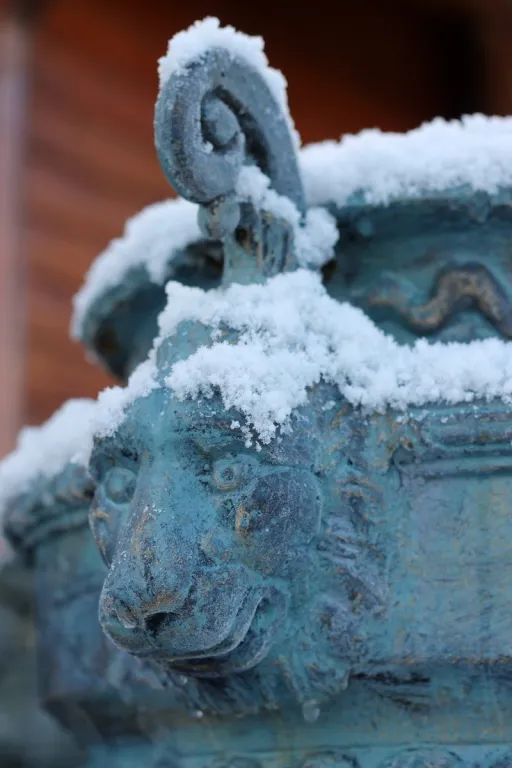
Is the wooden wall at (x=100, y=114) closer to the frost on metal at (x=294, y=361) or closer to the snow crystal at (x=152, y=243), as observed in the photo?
the snow crystal at (x=152, y=243)

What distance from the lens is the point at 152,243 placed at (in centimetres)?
104

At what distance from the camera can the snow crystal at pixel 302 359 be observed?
813 millimetres

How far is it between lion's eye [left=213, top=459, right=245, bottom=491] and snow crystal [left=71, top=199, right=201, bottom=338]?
284mm

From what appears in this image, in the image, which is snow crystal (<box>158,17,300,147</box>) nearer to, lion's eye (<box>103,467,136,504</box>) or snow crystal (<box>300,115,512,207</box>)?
snow crystal (<box>300,115,512,207</box>)

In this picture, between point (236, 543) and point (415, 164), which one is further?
point (415, 164)

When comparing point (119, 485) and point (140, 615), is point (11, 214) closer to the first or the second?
point (119, 485)

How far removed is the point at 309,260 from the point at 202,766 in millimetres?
523

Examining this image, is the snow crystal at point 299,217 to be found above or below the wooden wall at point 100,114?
below

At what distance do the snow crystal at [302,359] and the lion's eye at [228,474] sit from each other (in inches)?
1.3

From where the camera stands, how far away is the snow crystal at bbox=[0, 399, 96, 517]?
111cm

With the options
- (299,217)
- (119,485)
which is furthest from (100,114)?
(119,485)

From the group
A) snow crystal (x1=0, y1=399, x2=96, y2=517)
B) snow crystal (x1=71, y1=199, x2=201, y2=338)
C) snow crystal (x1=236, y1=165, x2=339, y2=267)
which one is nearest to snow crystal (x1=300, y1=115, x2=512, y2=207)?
snow crystal (x1=236, y1=165, x2=339, y2=267)

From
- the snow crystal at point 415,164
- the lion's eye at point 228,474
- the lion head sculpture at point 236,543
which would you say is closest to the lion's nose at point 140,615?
the lion head sculpture at point 236,543

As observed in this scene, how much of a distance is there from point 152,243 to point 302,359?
28 cm
